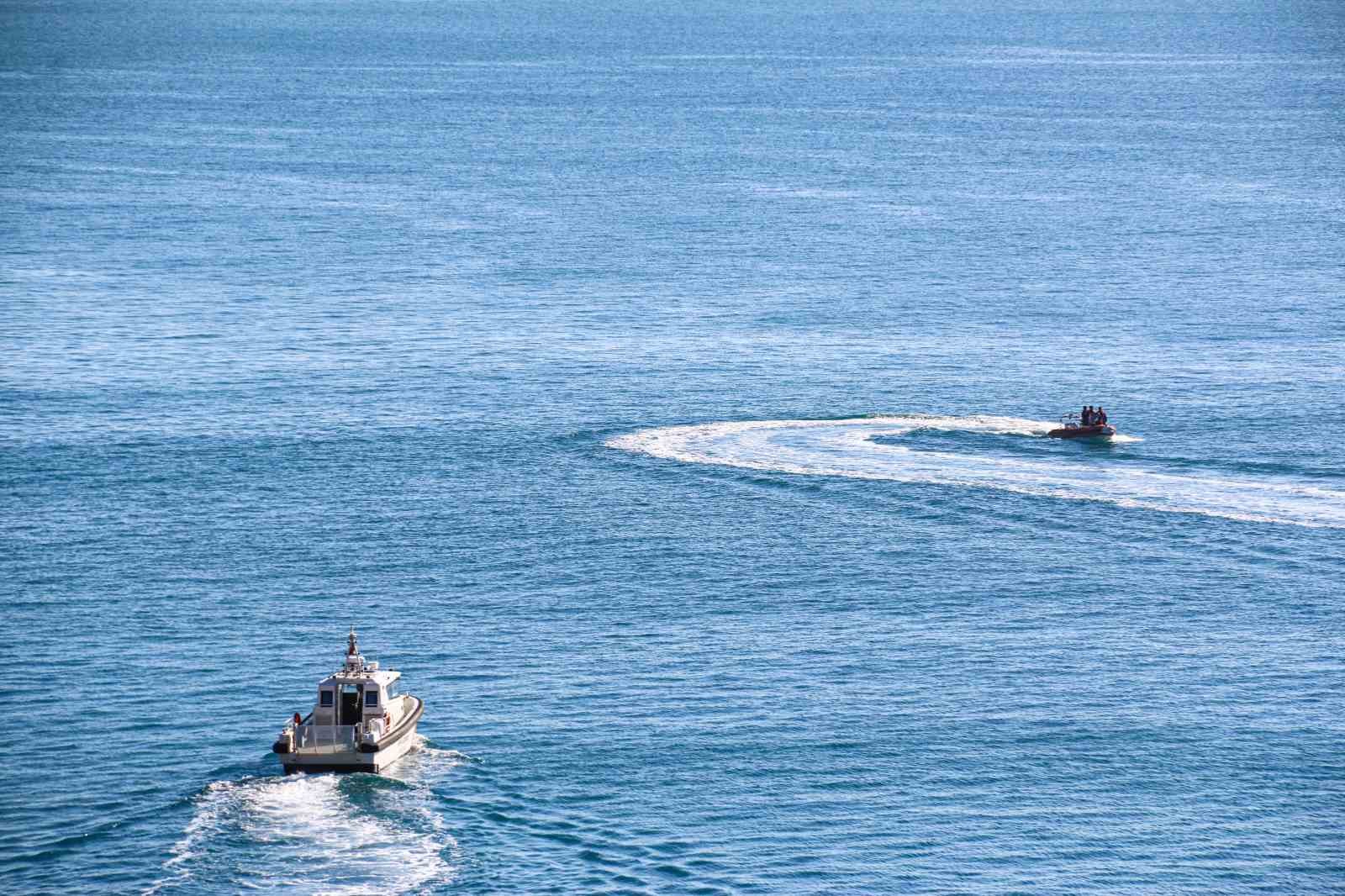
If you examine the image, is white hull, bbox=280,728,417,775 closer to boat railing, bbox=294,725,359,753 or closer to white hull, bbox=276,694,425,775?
white hull, bbox=276,694,425,775

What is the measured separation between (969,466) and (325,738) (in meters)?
76.1

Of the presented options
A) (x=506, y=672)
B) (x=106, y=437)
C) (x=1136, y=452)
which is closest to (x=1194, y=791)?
(x=506, y=672)

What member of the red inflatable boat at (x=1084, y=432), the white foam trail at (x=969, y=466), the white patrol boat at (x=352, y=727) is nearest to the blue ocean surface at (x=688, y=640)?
the white foam trail at (x=969, y=466)

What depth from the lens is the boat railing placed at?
10969 cm

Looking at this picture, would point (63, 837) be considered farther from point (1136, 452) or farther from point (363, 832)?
point (1136, 452)

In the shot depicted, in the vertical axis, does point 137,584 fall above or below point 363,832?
above

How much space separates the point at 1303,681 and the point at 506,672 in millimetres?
46925

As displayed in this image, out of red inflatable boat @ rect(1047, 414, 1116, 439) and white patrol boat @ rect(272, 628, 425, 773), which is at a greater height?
red inflatable boat @ rect(1047, 414, 1116, 439)

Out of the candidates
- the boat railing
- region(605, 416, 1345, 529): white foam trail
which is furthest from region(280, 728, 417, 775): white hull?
region(605, 416, 1345, 529): white foam trail

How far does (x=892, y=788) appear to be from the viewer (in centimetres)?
11081

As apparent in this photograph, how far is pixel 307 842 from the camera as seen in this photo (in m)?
101

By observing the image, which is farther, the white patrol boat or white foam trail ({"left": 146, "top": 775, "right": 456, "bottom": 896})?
the white patrol boat

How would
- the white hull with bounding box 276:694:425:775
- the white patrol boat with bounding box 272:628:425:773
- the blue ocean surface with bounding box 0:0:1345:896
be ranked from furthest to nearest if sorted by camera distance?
the white patrol boat with bounding box 272:628:425:773, the white hull with bounding box 276:694:425:775, the blue ocean surface with bounding box 0:0:1345:896

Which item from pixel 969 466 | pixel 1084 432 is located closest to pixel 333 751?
pixel 969 466
